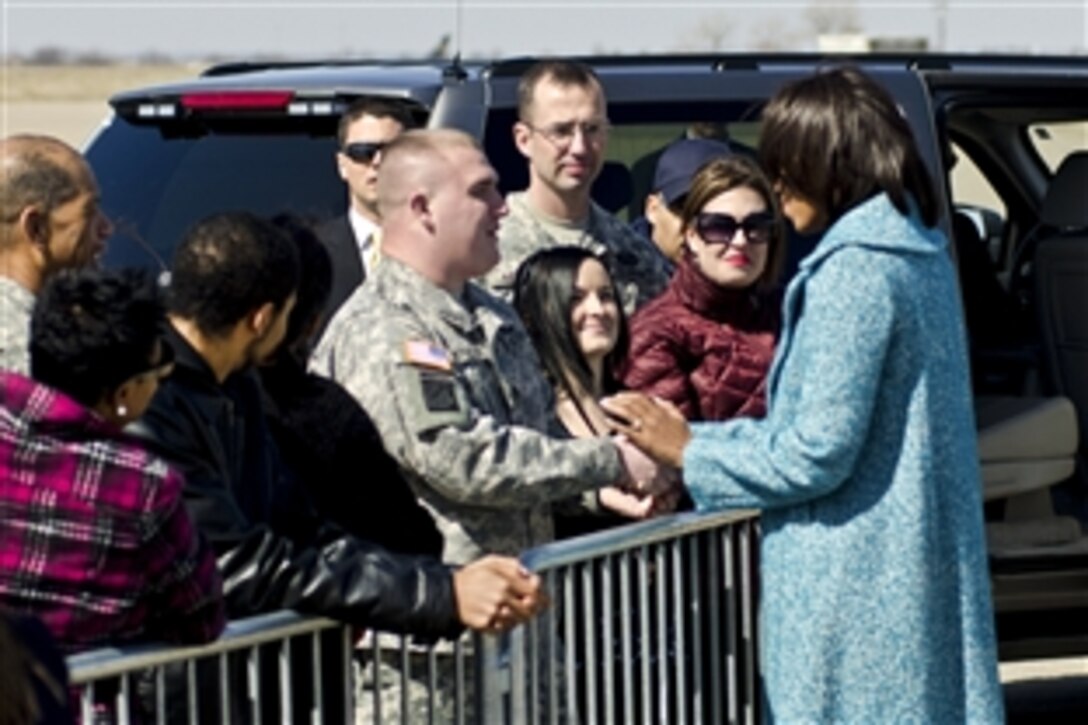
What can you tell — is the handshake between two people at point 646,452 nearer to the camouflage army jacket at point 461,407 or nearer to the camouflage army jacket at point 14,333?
the camouflage army jacket at point 461,407

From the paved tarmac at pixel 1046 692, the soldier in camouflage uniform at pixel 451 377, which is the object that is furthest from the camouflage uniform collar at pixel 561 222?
the paved tarmac at pixel 1046 692

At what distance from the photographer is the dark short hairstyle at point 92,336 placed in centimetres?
383

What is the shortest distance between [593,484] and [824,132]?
845 millimetres

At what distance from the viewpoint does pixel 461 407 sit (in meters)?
4.84

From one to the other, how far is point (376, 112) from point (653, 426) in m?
1.70

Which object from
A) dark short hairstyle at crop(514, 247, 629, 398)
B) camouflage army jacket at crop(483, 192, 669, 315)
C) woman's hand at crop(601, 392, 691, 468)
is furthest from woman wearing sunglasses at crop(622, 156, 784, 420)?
woman's hand at crop(601, 392, 691, 468)

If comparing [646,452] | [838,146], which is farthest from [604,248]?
[838,146]

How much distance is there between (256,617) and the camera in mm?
4137

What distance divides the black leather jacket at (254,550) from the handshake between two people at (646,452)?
84cm

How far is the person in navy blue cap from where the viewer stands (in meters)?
6.39

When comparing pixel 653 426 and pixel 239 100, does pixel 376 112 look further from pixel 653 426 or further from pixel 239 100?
pixel 653 426

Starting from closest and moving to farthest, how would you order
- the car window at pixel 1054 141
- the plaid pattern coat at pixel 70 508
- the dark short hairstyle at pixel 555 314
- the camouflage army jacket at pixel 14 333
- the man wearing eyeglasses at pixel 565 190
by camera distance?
the plaid pattern coat at pixel 70 508 < the camouflage army jacket at pixel 14 333 < the dark short hairstyle at pixel 555 314 < the man wearing eyeglasses at pixel 565 190 < the car window at pixel 1054 141

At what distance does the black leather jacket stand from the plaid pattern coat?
34 cm

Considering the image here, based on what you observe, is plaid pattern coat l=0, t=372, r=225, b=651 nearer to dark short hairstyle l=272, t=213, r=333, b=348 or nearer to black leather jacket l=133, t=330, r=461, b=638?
black leather jacket l=133, t=330, r=461, b=638
